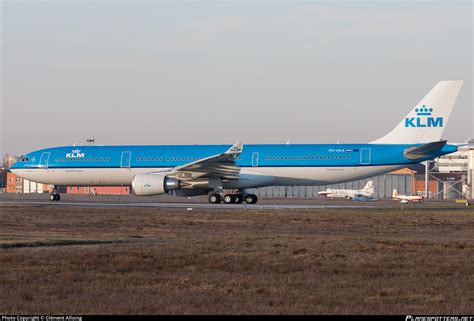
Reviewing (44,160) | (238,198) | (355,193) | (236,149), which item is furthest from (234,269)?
(355,193)

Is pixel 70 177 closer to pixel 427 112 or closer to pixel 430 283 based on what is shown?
pixel 427 112

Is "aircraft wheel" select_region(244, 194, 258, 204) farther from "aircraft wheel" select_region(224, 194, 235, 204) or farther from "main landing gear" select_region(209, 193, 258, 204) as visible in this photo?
"aircraft wheel" select_region(224, 194, 235, 204)

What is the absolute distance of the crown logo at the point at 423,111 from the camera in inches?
1817

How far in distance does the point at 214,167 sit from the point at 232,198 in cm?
373

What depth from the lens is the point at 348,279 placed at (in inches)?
604

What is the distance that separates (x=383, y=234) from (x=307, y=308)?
15.8 metres

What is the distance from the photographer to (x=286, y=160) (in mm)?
47062

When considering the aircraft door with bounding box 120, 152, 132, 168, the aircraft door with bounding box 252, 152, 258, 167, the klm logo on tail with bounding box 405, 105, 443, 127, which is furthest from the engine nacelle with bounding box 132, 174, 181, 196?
the klm logo on tail with bounding box 405, 105, 443, 127

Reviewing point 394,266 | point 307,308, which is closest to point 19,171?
point 394,266

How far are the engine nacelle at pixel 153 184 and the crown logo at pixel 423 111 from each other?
15020mm

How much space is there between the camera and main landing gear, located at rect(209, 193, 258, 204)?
48875 millimetres

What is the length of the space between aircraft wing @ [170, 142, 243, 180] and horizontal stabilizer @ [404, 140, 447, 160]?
9875mm

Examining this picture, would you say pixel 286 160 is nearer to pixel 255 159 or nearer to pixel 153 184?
pixel 255 159

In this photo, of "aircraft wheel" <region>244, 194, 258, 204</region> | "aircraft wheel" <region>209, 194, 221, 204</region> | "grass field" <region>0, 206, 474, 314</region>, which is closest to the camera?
"grass field" <region>0, 206, 474, 314</region>
